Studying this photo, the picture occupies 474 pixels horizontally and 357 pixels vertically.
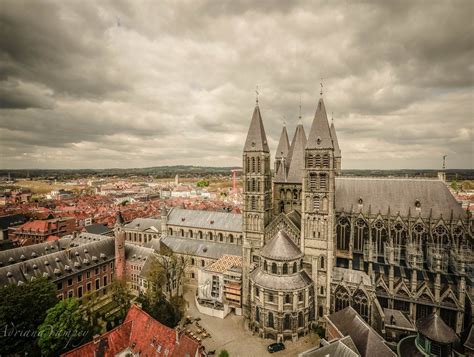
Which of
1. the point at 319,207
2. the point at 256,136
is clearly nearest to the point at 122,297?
the point at 256,136

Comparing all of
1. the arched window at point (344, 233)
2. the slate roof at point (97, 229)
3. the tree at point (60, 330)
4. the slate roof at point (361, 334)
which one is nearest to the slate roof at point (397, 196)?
the arched window at point (344, 233)

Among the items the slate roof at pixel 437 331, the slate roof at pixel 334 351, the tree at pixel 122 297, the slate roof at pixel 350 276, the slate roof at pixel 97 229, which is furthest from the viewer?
the slate roof at pixel 97 229

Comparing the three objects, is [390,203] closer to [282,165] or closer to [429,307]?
[429,307]

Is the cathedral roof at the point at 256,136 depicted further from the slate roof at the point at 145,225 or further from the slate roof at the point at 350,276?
the slate roof at the point at 145,225

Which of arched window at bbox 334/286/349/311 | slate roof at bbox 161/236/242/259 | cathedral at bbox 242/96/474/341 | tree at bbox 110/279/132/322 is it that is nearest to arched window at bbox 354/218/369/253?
cathedral at bbox 242/96/474/341

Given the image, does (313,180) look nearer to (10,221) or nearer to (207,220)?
(207,220)

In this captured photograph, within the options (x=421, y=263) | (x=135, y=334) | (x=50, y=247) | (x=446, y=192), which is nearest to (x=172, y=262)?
(x=135, y=334)
